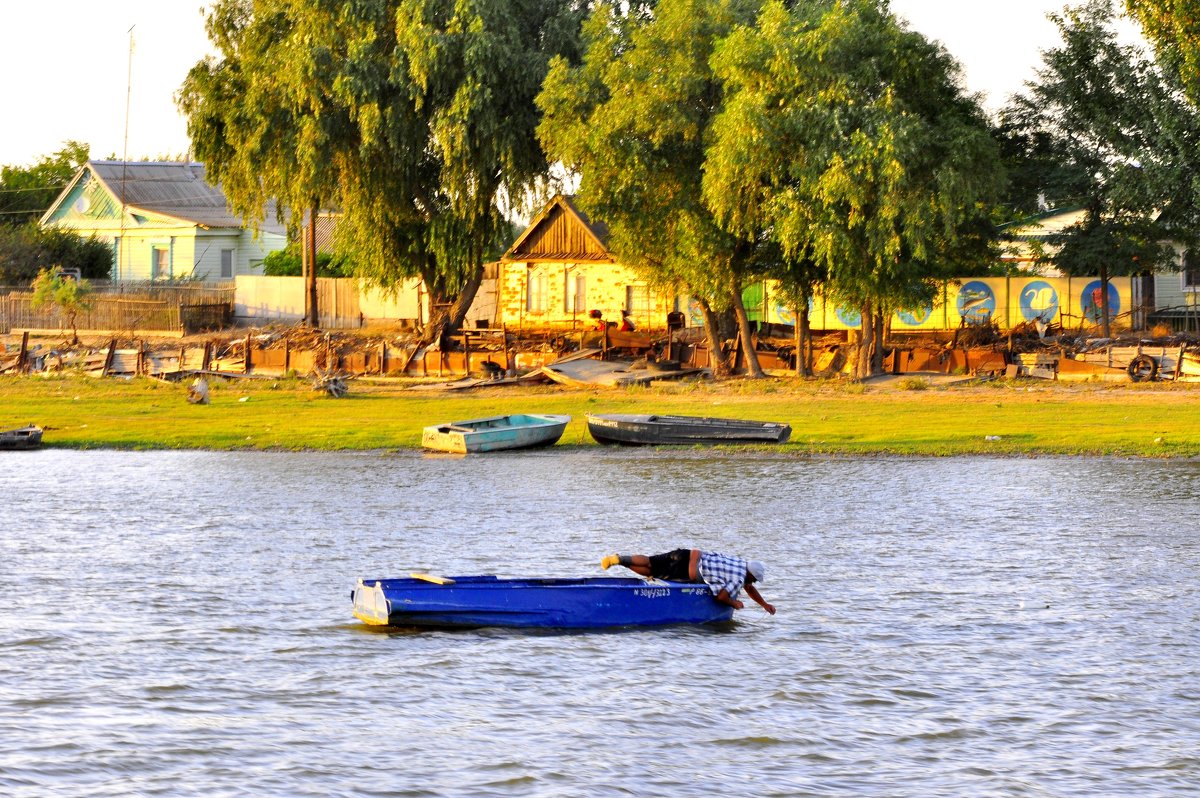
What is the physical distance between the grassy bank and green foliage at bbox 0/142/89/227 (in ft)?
135

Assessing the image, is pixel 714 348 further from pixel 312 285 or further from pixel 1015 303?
pixel 312 285

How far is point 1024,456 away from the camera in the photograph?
31.1 meters

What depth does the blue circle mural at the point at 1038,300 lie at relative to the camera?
47438mm

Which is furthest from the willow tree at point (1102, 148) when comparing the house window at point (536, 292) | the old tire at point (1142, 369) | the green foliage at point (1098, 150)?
the house window at point (536, 292)

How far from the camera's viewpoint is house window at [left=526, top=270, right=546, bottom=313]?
180 feet

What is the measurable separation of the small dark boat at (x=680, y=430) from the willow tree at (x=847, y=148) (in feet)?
26.9

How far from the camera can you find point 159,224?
69.1m

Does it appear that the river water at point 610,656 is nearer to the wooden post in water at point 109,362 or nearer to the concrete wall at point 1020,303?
the concrete wall at point 1020,303

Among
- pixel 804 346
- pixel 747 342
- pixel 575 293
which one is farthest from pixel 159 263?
pixel 804 346

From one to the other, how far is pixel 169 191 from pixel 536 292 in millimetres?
26640

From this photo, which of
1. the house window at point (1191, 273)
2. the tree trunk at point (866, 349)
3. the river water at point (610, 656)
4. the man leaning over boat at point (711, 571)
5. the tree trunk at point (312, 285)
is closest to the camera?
the river water at point (610, 656)

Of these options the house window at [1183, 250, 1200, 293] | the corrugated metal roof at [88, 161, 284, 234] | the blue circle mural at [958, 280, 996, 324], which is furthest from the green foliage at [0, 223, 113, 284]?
the house window at [1183, 250, 1200, 293]

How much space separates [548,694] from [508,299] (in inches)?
1688

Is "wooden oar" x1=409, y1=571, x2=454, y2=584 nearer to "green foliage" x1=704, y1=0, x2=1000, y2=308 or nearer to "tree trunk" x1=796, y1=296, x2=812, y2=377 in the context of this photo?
"green foliage" x1=704, y1=0, x2=1000, y2=308
